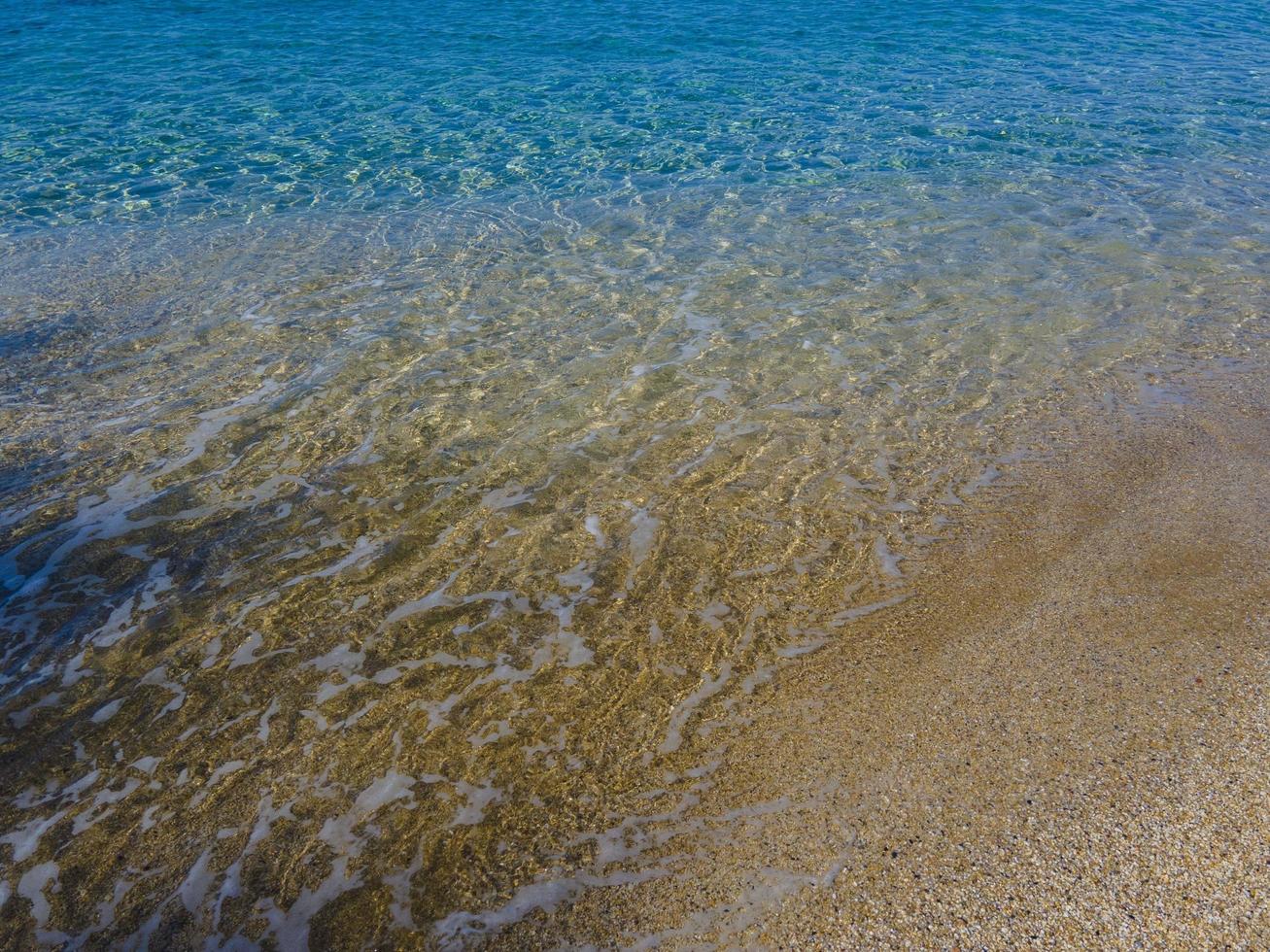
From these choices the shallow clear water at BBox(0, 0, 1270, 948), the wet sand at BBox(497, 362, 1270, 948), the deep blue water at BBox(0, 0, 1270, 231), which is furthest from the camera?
the deep blue water at BBox(0, 0, 1270, 231)

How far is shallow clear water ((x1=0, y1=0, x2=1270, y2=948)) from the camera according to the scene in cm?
418

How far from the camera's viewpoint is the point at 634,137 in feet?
47.0

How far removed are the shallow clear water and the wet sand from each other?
0.29 m

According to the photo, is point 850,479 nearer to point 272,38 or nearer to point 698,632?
point 698,632

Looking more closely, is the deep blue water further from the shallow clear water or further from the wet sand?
the wet sand

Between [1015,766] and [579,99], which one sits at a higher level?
[579,99]

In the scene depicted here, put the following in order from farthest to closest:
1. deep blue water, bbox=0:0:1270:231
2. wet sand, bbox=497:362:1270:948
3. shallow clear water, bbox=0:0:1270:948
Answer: deep blue water, bbox=0:0:1270:231 → shallow clear water, bbox=0:0:1270:948 → wet sand, bbox=497:362:1270:948

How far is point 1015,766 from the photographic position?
13.9 feet

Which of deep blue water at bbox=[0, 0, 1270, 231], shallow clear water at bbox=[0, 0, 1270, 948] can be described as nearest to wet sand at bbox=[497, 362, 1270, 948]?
shallow clear water at bbox=[0, 0, 1270, 948]

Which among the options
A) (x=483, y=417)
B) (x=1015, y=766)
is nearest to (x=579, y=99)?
(x=483, y=417)

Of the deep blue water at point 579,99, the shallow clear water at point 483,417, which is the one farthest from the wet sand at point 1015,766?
the deep blue water at point 579,99

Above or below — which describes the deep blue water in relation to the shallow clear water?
above

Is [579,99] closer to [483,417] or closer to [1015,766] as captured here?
[483,417]

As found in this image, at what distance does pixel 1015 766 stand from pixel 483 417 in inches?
187
